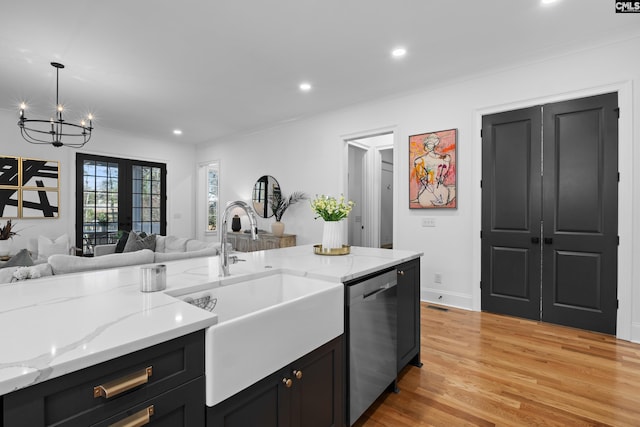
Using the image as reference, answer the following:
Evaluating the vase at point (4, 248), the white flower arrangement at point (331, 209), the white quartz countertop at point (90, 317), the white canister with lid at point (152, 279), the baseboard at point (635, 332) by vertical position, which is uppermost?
the white flower arrangement at point (331, 209)

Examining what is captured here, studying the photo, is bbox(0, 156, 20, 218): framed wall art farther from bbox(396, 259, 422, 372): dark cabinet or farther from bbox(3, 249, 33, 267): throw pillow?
bbox(396, 259, 422, 372): dark cabinet

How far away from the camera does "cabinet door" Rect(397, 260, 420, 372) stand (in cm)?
216

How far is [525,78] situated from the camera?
343 centimetres

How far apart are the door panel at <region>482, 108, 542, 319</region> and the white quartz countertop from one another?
8.15ft

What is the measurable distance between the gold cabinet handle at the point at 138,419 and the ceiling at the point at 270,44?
8.89 feet

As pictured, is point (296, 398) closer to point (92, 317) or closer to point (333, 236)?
point (92, 317)

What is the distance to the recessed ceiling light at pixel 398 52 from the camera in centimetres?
321

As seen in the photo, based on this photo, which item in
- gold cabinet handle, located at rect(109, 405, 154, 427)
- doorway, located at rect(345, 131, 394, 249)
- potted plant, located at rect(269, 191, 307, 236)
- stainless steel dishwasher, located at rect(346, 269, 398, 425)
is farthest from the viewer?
doorway, located at rect(345, 131, 394, 249)

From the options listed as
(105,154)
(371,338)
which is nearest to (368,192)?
(371,338)

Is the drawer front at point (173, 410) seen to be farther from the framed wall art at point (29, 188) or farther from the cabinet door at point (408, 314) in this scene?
the framed wall art at point (29, 188)

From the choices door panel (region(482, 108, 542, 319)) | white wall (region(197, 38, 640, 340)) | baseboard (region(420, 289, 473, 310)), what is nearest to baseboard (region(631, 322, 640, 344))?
white wall (region(197, 38, 640, 340))

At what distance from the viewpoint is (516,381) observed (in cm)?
224

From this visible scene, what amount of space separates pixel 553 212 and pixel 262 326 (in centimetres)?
337

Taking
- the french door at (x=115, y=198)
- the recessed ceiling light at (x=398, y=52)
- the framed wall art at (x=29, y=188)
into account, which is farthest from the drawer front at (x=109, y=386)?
the framed wall art at (x=29, y=188)
